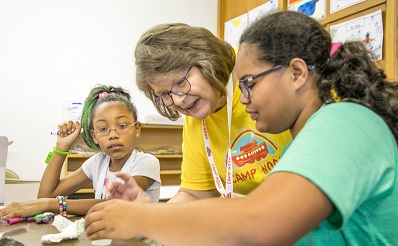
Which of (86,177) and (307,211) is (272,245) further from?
(86,177)

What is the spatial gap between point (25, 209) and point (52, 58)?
8.73ft

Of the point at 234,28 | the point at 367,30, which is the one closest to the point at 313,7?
the point at 367,30

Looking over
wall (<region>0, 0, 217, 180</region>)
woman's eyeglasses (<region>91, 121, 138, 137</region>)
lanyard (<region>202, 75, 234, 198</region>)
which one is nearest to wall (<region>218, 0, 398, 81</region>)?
lanyard (<region>202, 75, 234, 198</region>)

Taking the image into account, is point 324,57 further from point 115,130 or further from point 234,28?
point 234,28

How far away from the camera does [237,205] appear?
0.54 metres

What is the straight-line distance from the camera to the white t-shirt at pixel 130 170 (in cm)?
182

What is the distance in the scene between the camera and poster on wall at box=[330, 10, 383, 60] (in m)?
2.16

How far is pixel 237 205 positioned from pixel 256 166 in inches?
32.6

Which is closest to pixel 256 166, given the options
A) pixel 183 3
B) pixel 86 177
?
pixel 86 177

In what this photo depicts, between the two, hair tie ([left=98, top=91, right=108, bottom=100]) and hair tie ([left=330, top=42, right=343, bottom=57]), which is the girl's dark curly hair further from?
hair tie ([left=98, top=91, right=108, bottom=100])

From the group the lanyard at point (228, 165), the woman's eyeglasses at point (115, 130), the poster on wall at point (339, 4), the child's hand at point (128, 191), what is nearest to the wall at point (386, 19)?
the poster on wall at point (339, 4)

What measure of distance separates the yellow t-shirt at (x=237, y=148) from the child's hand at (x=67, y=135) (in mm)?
748

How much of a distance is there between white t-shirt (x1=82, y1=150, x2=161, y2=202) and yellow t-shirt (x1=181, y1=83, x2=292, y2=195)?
0.28 metres

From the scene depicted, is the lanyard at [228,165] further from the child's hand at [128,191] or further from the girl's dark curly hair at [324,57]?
the girl's dark curly hair at [324,57]
